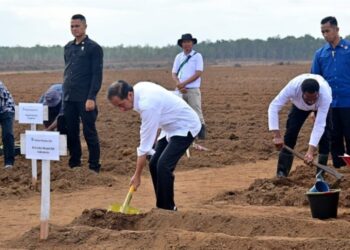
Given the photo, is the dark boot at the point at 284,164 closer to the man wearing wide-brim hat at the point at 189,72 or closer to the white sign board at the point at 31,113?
the man wearing wide-brim hat at the point at 189,72

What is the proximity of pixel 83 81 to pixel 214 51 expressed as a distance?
74037 millimetres

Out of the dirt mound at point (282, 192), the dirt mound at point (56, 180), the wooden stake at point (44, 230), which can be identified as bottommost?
the dirt mound at point (56, 180)

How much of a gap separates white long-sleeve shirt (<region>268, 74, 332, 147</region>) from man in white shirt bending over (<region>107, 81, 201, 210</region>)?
153 centimetres

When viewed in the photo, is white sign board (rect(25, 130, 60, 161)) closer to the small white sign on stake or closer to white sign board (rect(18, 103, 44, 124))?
the small white sign on stake

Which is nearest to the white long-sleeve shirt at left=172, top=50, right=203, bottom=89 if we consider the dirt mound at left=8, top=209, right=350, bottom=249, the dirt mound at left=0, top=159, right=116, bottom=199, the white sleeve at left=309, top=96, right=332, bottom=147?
the dirt mound at left=0, top=159, right=116, bottom=199

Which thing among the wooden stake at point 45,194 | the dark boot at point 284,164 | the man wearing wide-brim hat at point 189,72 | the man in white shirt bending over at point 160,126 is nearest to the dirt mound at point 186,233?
the wooden stake at point 45,194

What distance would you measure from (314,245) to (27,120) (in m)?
4.78

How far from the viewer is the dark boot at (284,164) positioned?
10461mm

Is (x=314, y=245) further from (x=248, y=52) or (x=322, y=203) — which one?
(x=248, y=52)

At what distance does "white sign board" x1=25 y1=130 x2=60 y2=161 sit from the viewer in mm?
7191

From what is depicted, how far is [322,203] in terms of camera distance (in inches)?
324

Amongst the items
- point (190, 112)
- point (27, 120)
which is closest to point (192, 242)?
point (190, 112)

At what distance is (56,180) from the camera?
11031 millimetres

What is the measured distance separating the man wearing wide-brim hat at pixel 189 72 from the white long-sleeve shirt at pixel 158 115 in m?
4.63
